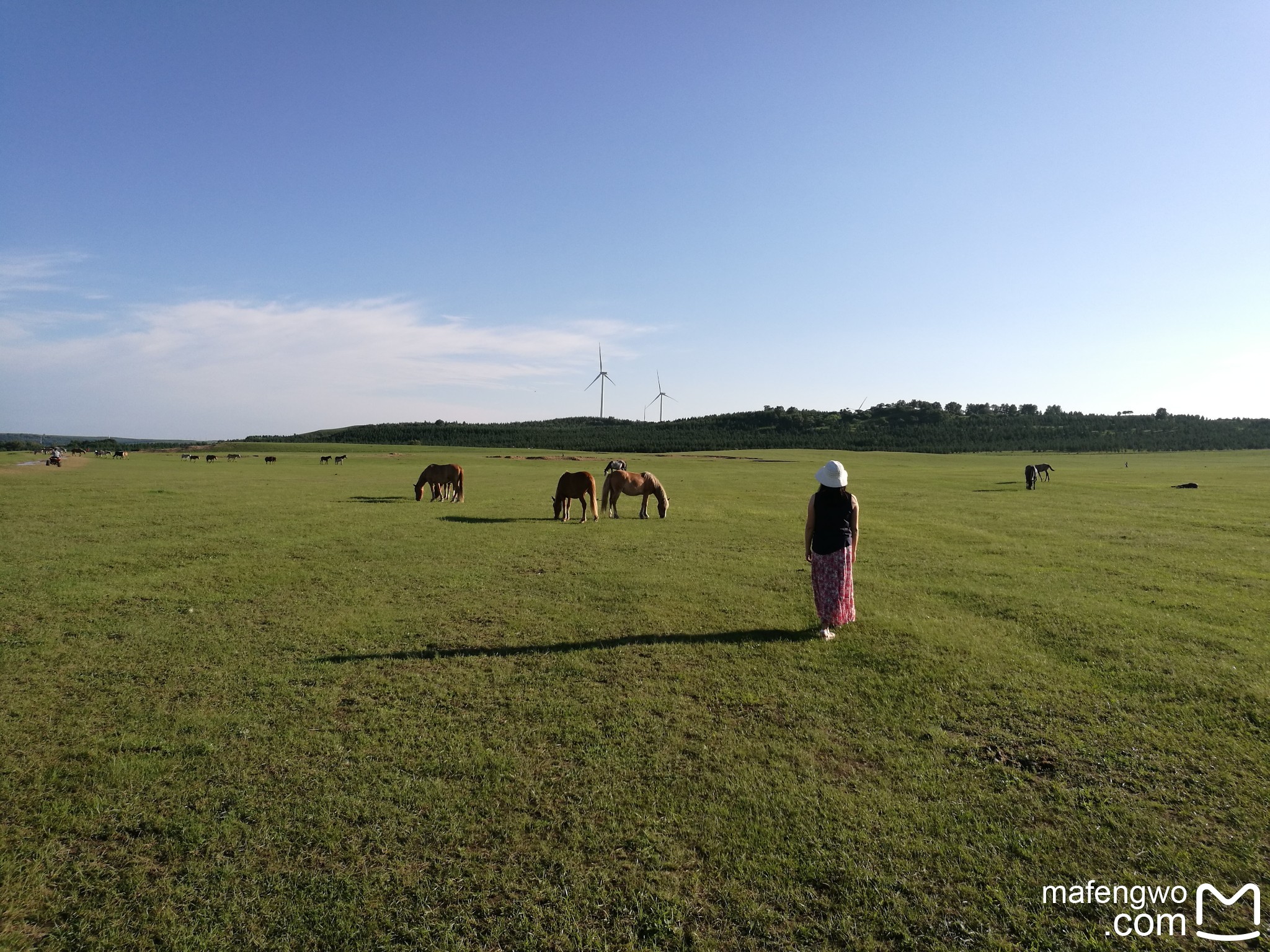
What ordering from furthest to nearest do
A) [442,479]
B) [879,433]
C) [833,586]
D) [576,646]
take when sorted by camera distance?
[879,433]
[442,479]
[833,586]
[576,646]

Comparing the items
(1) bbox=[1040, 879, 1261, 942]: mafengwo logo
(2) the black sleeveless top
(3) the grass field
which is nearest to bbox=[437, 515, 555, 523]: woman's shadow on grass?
(3) the grass field

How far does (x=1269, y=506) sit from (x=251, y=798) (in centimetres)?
3508

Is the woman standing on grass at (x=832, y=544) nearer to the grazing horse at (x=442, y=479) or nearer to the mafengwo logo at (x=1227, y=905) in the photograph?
the mafengwo logo at (x=1227, y=905)

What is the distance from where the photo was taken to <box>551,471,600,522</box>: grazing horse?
20938 mm

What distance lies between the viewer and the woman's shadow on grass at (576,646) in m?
8.35

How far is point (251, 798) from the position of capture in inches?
199

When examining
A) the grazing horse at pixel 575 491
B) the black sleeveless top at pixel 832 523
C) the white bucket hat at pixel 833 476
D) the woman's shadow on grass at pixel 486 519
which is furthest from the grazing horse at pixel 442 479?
the white bucket hat at pixel 833 476

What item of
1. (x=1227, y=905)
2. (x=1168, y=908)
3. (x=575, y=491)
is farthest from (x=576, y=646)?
(x=575, y=491)

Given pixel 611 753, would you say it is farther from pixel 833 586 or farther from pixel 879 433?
pixel 879 433

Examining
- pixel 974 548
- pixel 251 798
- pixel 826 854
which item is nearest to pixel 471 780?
pixel 251 798

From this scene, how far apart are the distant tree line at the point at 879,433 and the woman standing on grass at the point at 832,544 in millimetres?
99668

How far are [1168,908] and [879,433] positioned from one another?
147918 millimetres

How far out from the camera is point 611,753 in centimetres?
581

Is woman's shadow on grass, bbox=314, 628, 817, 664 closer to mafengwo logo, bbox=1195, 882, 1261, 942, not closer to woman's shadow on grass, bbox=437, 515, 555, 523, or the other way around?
mafengwo logo, bbox=1195, 882, 1261, 942
